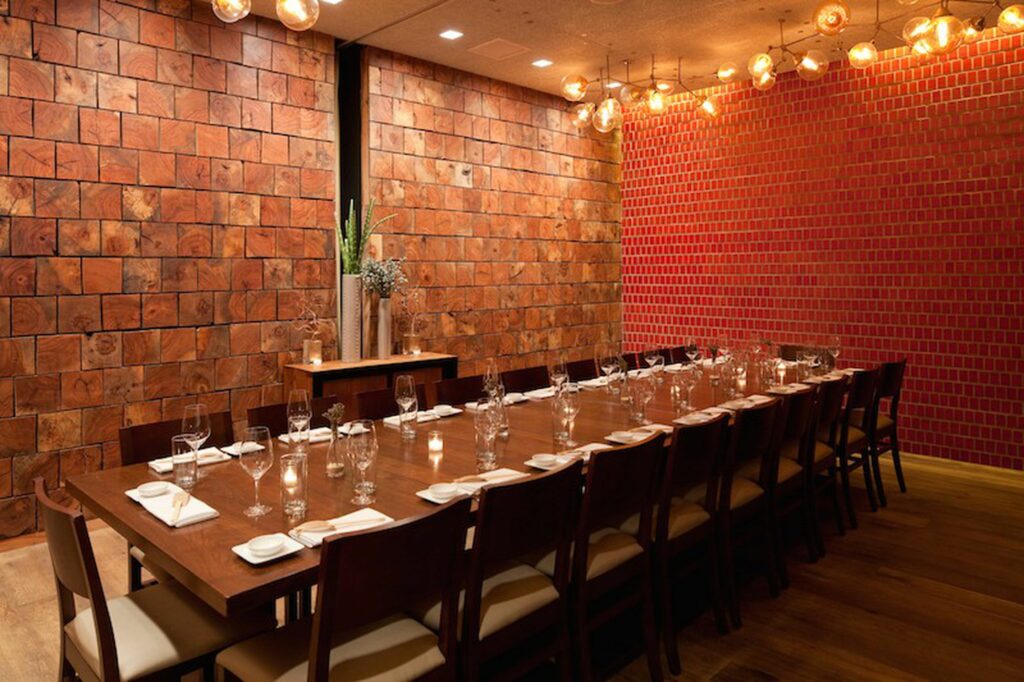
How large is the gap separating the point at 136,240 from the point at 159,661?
372 centimetres

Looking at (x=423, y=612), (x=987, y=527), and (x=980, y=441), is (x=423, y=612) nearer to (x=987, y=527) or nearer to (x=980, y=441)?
(x=987, y=527)

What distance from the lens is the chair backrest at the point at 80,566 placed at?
180cm

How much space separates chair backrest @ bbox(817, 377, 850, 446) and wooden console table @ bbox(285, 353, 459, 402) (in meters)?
2.94

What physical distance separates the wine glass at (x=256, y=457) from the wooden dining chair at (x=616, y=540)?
1024mm

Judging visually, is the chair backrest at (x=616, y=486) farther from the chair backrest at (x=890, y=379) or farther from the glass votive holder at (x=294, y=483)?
the chair backrest at (x=890, y=379)

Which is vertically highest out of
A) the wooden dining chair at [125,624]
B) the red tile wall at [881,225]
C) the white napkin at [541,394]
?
the red tile wall at [881,225]

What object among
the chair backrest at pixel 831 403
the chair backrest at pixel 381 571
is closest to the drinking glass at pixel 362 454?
the chair backrest at pixel 381 571

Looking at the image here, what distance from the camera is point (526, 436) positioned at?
129 inches

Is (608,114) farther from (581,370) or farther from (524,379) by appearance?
(524,379)

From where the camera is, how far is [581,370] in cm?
521

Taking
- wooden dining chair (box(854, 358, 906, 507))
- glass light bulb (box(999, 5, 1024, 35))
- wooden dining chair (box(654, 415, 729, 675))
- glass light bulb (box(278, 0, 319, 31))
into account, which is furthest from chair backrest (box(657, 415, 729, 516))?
glass light bulb (box(999, 5, 1024, 35))

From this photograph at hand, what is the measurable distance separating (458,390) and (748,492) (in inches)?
66.1

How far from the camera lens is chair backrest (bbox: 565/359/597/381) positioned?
517 cm

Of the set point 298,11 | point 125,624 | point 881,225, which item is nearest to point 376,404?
point 125,624
